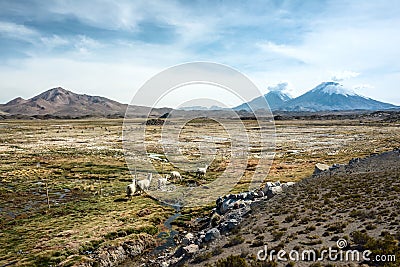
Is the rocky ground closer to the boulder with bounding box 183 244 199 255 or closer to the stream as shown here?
the boulder with bounding box 183 244 199 255

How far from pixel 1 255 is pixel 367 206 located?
77.8ft

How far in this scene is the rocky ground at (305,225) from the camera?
14.5 meters

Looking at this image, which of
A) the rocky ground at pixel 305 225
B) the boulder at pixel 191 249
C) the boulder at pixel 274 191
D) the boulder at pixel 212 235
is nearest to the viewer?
the rocky ground at pixel 305 225

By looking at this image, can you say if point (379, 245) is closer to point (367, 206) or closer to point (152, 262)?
point (367, 206)

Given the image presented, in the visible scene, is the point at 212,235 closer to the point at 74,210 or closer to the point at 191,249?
the point at 191,249

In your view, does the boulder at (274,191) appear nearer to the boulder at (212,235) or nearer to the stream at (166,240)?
the stream at (166,240)

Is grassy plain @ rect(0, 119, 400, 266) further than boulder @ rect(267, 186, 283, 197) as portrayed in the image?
No

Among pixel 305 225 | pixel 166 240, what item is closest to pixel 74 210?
pixel 166 240
